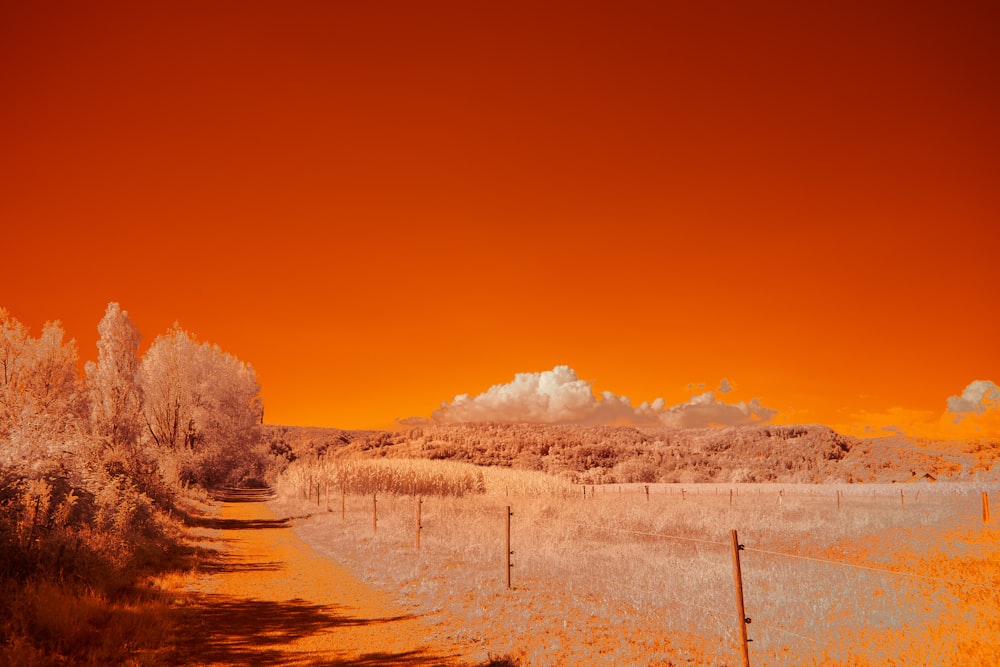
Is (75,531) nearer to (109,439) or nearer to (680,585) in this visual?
(109,439)

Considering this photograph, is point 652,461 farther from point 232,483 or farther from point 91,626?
point 91,626

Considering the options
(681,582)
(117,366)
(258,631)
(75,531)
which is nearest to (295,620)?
(258,631)

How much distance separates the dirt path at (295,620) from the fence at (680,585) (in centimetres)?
94

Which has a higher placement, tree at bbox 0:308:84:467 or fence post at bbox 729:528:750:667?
tree at bbox 0:308:84:467

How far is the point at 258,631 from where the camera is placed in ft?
33.7

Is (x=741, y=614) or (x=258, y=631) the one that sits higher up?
(x=741, y=614)

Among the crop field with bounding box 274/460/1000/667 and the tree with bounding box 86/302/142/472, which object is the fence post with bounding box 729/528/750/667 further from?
the tree with bounding box 86/302/142/472

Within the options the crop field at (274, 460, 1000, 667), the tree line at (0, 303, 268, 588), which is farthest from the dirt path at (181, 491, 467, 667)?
the tree line at (0, 303, 268, 588)

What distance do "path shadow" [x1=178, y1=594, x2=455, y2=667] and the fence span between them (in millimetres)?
1647

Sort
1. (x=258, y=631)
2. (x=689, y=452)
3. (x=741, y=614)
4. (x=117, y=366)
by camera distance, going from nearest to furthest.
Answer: (x=741, y=614), (x=258, y=631), (x=117, y=366), (x=689, y=452)

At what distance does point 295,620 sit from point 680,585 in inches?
321

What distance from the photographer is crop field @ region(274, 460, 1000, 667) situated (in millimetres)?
9422

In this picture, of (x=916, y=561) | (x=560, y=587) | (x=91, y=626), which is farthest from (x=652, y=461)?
(x=91, y=626)

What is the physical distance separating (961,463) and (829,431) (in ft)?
85.9
